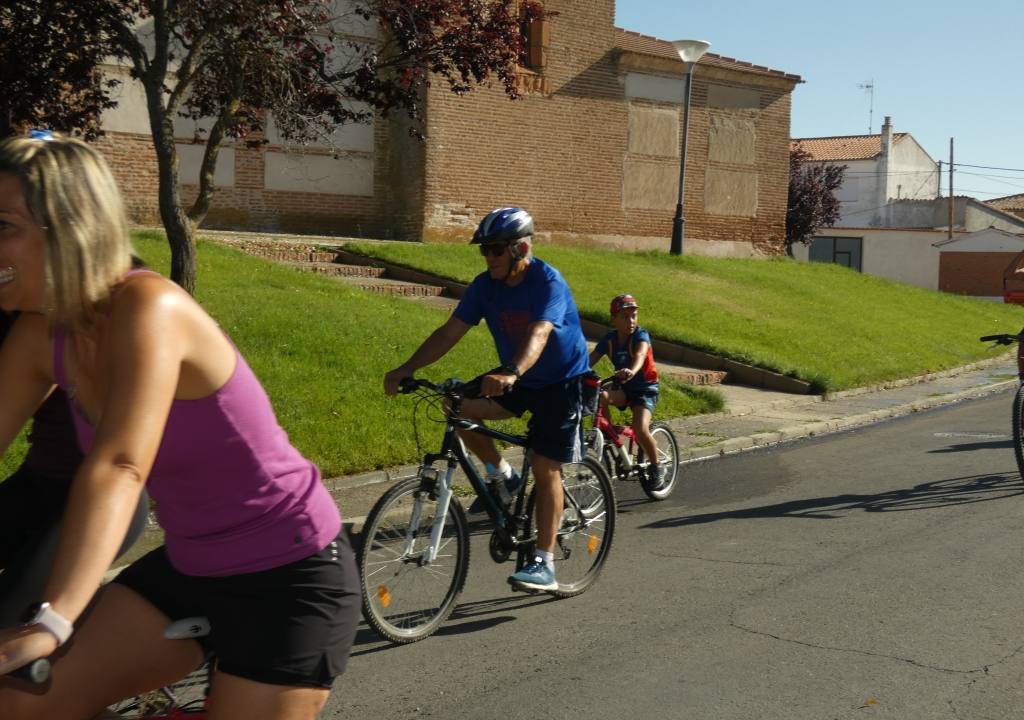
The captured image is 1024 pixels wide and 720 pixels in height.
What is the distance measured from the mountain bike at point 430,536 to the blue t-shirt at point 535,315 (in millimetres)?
373

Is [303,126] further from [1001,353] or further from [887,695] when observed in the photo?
[1001,353]

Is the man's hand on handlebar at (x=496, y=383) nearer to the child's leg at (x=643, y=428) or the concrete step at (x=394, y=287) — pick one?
the child's leg at (x=643, y=428)

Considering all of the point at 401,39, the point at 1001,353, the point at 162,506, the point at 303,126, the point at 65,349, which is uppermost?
the point at 401,39

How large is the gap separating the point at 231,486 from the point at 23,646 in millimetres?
462

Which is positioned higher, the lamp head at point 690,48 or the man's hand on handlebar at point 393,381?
the lamp head at point 690,48

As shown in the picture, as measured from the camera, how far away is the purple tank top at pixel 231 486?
7.25 ft

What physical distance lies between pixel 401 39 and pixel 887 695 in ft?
26.2

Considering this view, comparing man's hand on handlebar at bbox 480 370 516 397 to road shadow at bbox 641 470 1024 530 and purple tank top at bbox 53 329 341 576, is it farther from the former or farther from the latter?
road shadow at bbox 641 470 1024 530

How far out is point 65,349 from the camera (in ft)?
7.41

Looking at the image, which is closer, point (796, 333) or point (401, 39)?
point (401, 39)

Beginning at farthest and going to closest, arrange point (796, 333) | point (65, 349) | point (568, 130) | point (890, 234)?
point (890, 234), point (568, 130), point (796, 333), point (65, 349)

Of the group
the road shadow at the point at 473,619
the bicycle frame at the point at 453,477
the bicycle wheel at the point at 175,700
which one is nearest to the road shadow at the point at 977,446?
the road shadow at the point at 473,619

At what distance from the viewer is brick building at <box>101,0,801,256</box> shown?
25.9 meters

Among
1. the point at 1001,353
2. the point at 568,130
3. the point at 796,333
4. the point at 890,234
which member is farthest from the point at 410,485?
the point at 890,234
